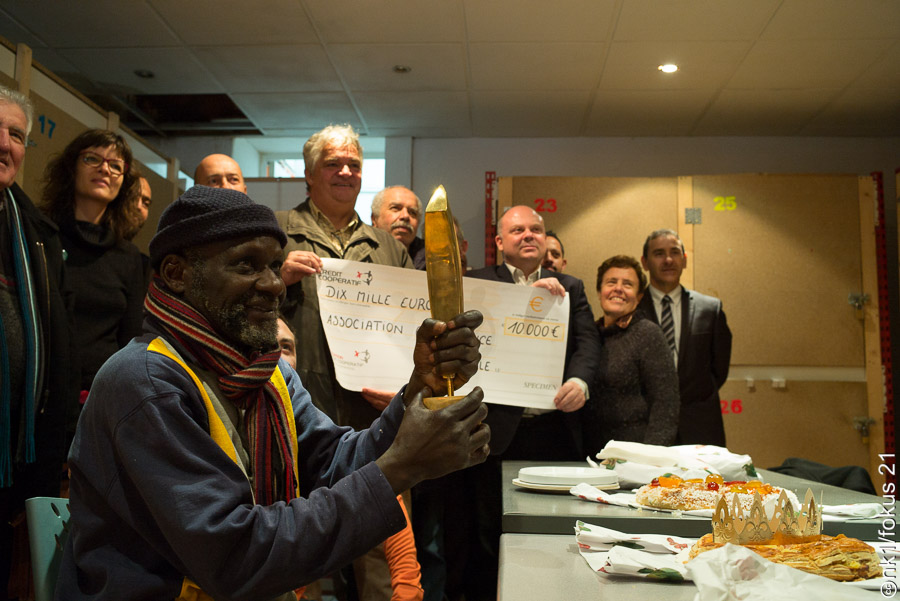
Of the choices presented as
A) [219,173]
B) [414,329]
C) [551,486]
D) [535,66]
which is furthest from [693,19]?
[551,486]

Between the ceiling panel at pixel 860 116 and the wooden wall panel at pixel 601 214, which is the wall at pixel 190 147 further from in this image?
the ceiling panel at pixel 860 116

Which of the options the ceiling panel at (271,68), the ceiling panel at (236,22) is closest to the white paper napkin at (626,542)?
the ceiling panel at (236,22)

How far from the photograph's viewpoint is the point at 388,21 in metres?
4.28

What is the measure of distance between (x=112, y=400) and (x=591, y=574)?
797 millimetres

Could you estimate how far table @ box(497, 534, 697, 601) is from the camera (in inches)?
39.2

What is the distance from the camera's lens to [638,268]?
3.33 meters

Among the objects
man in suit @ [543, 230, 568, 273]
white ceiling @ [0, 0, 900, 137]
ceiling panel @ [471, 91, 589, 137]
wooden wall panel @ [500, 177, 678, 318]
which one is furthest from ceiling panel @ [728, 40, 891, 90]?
man in suit @ [543, 230, 568, 273]

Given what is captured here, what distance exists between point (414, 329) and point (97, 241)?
1.29 meters

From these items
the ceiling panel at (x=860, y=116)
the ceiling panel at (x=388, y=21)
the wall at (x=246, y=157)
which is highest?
the ceiling panel at (x=388, y=21)

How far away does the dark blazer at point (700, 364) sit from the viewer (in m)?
3.72

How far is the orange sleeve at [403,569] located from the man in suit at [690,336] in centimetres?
188

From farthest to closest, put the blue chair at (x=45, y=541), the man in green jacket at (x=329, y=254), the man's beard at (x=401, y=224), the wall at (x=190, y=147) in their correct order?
the wall at (x=190, y=147) < the man's beard at (x=401, y=224) < the man in green jacket at (x=329, y=254) < the blue chair at (x=45, y=541)

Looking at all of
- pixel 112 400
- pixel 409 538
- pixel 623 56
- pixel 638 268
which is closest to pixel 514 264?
pixel 638 268

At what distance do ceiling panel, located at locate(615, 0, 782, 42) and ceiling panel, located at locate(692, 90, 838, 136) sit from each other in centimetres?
99
